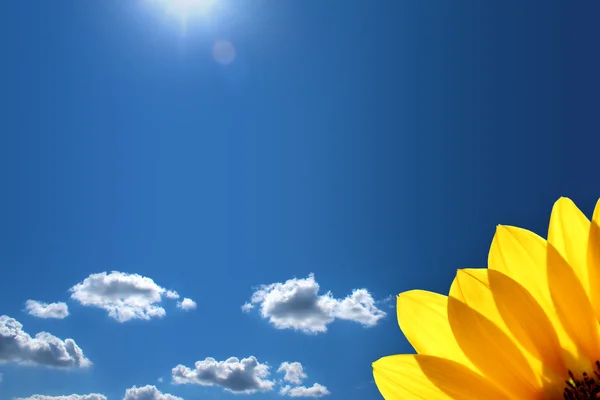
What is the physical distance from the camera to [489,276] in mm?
2129

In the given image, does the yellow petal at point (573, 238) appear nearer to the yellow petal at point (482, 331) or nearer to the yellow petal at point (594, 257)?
the yellow petal at point (594, 257)

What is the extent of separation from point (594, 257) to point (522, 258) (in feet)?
0.87

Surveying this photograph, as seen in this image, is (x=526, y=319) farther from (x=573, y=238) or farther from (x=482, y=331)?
(x=573, y=238)

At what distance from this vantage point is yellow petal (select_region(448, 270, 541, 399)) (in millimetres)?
2119

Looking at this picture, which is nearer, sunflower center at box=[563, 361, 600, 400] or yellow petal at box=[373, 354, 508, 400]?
yellow petal at box=[373, 354, 508, 400]

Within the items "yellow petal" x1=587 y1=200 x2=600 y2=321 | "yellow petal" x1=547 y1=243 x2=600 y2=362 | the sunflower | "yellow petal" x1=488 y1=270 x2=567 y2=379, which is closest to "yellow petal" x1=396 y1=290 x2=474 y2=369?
the sunflower

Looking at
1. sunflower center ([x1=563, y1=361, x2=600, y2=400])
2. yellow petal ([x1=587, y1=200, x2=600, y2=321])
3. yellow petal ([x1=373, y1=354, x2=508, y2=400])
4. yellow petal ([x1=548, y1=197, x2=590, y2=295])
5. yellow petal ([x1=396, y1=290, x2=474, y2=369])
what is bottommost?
yellow petal ([x1=373, y1=354, x2=508, y2=400])

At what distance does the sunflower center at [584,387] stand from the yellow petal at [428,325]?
0.62 m

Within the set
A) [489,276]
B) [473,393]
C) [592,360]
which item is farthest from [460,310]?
[592,360]

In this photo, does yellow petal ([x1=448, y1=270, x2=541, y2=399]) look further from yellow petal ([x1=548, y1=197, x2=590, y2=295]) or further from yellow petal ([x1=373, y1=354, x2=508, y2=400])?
yellow petal ([x1=548, y1=197, x2=590, y2=295])

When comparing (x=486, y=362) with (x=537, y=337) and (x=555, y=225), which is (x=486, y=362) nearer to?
(x=537, y=337)

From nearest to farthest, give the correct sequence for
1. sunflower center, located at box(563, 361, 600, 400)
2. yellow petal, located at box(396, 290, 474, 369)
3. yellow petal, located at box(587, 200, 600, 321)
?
yellow petal, located at box(587, 200, 600, 321), yellow petal, located at box(396, 290, 474, 369), sunflower center, located at box(563, 361, 600, 400)

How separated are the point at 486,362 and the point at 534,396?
41cm

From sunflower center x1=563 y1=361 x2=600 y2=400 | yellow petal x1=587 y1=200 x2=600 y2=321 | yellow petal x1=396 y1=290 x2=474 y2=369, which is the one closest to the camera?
yellow petal x1=587 y1=200 x2=600 y2=321
